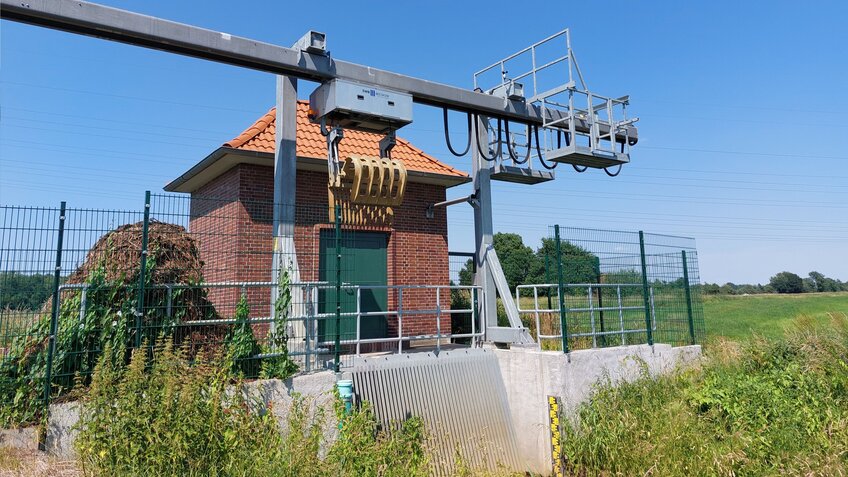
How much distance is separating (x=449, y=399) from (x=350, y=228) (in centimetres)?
313

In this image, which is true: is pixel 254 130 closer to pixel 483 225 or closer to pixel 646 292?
pixel 483 225

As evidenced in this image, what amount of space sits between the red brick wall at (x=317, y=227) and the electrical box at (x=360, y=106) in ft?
4.64

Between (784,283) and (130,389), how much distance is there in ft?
372

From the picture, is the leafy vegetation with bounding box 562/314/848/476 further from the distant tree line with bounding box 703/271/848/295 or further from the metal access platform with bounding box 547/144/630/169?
the distant tree line with bounding box 703/271/848/295

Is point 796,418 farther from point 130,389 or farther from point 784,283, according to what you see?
point 784,283

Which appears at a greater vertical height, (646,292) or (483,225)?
(483,225)

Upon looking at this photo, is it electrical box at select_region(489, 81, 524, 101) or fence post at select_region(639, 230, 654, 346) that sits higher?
electrical box at select_region(489, 81, 524, 101)

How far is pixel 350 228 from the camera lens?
8.31 meters

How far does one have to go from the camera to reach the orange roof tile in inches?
381

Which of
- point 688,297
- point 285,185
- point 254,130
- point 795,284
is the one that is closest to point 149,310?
point 285,185

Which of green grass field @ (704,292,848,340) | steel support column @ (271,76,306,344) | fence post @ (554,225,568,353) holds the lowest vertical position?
green grass field @ (704,292,848,340)

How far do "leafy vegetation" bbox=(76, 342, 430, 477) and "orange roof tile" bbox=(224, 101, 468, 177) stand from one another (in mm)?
5178

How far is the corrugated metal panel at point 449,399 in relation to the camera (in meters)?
6.98

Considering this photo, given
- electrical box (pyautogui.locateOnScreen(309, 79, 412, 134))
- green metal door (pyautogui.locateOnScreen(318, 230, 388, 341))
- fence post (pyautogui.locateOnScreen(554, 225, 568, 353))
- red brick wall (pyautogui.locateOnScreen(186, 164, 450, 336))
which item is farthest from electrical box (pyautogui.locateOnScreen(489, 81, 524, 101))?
green metal door (pyautogui.locateOnScreen(318, 230, 388, 341))
